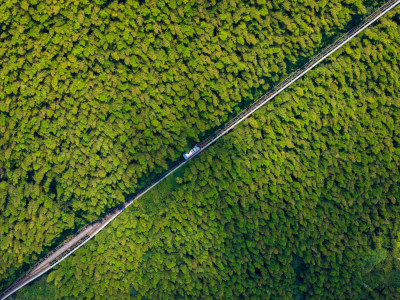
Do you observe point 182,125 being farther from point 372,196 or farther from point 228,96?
point 372,196

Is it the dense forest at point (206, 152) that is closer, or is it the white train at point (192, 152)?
the dense forest at point (206, 152)

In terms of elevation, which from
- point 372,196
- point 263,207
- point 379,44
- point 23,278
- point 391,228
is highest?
point 23,278

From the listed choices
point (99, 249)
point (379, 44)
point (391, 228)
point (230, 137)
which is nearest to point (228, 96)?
point (230, 137)

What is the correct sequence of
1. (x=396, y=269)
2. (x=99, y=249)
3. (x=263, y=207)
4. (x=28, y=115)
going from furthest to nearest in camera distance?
(x=396, y=269), (x=263, y=207), (x=99, y=249), (x=28, y=115)

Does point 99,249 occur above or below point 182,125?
below

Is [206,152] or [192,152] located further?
[192,152]

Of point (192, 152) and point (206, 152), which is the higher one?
point (192, 152)

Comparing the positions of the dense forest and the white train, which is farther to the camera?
the white train

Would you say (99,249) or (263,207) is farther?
(263,207)
